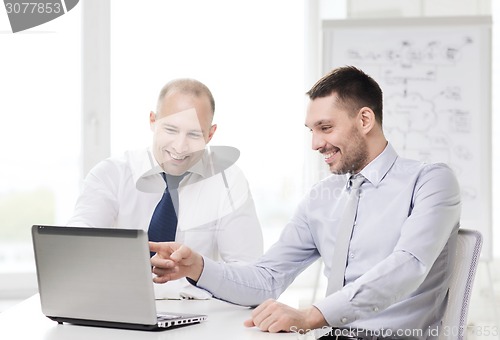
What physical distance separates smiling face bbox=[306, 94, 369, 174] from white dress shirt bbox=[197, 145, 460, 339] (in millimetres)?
44

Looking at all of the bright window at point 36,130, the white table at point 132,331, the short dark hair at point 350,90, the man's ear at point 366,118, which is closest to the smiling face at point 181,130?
the short dark hair at point 350,90

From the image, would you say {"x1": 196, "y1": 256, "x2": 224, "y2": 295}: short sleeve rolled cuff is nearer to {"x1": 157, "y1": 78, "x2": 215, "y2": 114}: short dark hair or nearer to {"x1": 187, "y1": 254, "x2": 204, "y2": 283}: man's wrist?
{"x1": 187, "y1": 254, "x2": 204, "y2": 283}: man's wrist

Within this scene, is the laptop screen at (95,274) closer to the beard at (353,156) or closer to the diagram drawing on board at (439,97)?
the beard at (353,156)

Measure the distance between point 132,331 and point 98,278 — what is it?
13cm

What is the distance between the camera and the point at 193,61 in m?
4.06

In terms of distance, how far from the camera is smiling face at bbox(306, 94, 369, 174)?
6.28ft

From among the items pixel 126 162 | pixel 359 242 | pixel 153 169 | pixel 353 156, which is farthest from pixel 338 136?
pixel 126 162

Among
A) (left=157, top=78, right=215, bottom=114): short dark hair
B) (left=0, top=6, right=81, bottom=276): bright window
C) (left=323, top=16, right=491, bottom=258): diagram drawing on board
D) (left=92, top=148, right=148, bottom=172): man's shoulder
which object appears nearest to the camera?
(left=157, top=78, right=215, bottom=114): short dark hair

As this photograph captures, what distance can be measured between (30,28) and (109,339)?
287 cm

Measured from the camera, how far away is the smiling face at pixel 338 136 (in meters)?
1.91

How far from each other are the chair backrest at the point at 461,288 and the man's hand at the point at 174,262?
0.60 metres

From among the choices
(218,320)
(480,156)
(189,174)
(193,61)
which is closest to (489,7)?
(480,156)

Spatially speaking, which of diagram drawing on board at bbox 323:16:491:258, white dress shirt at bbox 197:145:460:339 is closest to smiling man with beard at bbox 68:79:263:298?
white dress shirt at bbox 197:145:460:339

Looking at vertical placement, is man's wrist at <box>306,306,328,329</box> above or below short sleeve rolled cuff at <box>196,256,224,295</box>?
below
